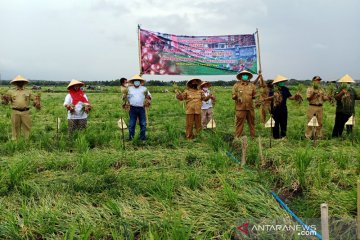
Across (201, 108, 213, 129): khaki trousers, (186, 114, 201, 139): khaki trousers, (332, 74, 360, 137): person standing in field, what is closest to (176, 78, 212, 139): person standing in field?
(186, 114, 201, 139): khaki trousers

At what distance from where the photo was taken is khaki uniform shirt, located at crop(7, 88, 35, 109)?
649 centimetres

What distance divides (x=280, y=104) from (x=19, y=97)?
16.9 ft

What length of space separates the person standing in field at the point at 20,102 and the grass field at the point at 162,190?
115cm

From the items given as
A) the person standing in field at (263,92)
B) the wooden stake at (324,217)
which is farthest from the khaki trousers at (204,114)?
the wooden stake at (324,217)

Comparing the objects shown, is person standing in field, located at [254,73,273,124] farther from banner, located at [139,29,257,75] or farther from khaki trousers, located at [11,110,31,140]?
khaki trousers, located at [11,110,31,140]

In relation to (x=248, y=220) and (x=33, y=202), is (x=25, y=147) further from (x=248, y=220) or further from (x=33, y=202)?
(x=248, y=220)

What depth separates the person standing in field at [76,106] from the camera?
20.6ft

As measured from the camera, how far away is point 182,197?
133 inches

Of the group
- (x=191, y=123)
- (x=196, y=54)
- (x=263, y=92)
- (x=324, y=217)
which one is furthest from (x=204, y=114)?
(x=324, y=217)

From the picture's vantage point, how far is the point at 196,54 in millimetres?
8672

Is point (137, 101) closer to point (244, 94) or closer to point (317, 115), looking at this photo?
point (244, 94)

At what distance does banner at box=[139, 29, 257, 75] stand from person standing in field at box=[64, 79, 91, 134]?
2.10 m

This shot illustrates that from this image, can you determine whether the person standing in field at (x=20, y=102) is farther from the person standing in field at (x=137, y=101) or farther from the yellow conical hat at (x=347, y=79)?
the yellow conical hat at (x=347, y=79)

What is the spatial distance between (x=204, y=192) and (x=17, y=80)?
15.3 feet
